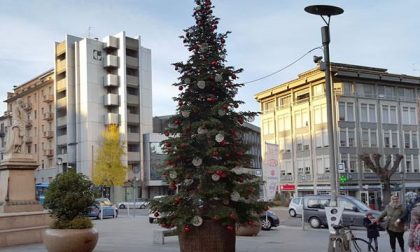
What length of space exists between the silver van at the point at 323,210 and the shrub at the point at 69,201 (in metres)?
13.1

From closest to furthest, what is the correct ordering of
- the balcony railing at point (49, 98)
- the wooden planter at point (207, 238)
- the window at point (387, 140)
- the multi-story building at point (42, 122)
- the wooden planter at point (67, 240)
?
the wooden planter at point (207, 238), the wooden planter at point (67, 240), the window at point (387, 140), the multi-story building at point (42, 122), the balcony railing at point (49, 98)

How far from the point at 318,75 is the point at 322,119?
5689 mm

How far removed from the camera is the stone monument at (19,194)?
59.0 ft

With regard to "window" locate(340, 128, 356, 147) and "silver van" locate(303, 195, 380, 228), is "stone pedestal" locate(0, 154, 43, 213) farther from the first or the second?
"window" locate(340, 128, 356, 147)

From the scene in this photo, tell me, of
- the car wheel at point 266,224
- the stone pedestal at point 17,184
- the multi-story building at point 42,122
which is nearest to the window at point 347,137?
the multi-story building at point 42,122

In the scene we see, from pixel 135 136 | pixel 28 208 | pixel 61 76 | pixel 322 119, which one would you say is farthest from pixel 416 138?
pixel 28 208

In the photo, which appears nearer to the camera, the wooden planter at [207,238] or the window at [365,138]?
the wooden planter at [207,238]

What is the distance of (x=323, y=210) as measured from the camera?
2700 cm

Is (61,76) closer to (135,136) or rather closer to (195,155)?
(135,136)

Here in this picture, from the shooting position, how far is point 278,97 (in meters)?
82.4

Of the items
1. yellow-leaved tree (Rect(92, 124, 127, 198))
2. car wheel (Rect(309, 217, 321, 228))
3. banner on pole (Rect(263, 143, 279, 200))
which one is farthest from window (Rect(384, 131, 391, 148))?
banner on pole (Rect(263, 143, 279, 200))

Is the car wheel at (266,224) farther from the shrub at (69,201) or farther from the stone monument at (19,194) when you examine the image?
the shrub at (69,201)

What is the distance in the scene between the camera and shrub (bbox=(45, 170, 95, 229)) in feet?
46.0

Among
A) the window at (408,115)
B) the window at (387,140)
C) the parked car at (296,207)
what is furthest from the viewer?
the window at (408,115)
